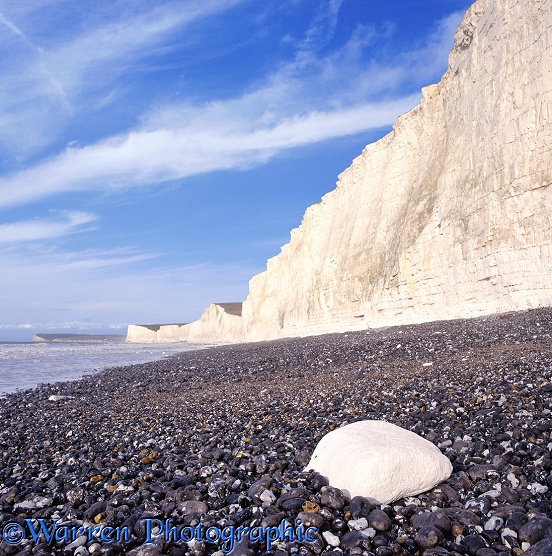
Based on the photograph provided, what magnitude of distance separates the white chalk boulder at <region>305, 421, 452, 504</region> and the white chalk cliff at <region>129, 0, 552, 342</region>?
14.5 meters

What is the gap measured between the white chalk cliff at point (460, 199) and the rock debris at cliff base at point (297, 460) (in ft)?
29.3

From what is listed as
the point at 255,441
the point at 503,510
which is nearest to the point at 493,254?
the point at 255,441

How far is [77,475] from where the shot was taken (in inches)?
190

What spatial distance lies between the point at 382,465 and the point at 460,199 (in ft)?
68.3

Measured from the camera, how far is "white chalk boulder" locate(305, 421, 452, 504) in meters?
3.41

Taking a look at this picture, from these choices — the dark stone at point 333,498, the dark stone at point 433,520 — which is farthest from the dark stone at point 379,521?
the dark stone at point 333,498

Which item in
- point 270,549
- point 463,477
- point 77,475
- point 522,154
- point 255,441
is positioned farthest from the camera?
point 522,154

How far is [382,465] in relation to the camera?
3445 millimetres

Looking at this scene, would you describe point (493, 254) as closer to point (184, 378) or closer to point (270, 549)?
point (184, 378)

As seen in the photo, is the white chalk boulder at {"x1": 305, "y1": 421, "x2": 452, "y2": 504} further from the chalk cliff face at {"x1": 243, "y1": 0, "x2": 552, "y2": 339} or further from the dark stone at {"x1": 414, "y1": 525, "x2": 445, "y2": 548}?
the chalk cliff face at {"x1": 243, "y1": 0, "x2": 552, "y2": 339}

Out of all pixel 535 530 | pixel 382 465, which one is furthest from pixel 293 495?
pixel 535 530

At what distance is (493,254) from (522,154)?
387cm

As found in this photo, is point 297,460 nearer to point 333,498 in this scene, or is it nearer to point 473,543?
point 333,498

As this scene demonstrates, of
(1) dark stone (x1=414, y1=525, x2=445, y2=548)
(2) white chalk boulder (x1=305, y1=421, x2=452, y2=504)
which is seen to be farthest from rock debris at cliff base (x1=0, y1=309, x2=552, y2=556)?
(2) white chalk boulder (x1=305, y1=421, x2=452, y2=504)
